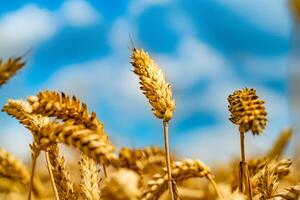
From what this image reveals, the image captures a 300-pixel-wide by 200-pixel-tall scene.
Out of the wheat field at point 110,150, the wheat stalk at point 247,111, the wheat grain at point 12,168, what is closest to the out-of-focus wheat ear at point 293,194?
the wheat field at point 110,150

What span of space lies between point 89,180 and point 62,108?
276 millimetres

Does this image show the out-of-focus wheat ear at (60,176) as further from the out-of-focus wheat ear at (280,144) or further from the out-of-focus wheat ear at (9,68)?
the out-of-focus wheat ear at (280,144)

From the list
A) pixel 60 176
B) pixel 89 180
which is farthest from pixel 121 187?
pixel 60 176

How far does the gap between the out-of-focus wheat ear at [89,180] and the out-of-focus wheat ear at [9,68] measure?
1.54 ft

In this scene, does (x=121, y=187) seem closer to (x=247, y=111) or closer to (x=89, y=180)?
(x=247, y=111)

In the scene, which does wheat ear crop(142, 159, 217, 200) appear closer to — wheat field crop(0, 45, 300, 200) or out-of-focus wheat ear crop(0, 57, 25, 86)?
wheat field crop(0, 45, 300, 200)

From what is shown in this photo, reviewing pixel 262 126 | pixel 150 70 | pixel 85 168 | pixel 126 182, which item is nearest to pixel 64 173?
pixel 85 168

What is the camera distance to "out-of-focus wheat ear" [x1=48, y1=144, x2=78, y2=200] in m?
2.60

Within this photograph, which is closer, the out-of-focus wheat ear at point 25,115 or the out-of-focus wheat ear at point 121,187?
the out-of-focus wheat ear at point 121,187

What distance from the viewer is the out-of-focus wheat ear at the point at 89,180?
244 centimetres

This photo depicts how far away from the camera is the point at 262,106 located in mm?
2252

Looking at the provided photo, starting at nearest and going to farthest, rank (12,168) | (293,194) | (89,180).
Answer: (293,194) → (89,180) → (12,168)

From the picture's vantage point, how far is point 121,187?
167cm

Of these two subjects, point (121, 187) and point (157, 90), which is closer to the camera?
point (121, 187)
